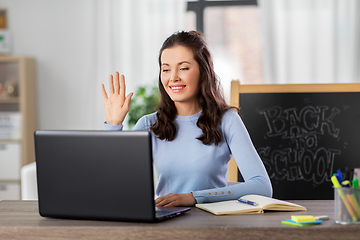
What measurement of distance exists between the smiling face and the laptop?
0.64 metres

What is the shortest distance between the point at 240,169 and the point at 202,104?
1.14ft

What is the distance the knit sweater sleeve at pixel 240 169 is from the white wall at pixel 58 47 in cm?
277

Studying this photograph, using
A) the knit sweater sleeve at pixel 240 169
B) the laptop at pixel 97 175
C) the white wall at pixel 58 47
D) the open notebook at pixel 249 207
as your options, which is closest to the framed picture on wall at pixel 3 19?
the white wall at pixel 58 47

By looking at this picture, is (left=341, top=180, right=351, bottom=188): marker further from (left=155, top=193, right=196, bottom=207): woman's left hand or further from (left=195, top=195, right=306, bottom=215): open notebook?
(left=155, top=193, right=196, bottom=207): woman's left hand

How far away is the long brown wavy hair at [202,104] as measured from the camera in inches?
66.3

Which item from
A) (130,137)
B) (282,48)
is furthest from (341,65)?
(130,137)

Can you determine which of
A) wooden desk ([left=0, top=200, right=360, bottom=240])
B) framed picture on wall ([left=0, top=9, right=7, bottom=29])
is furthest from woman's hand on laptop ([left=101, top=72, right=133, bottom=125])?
framed picture on wall ([left=0, top=9, right=7, bottom=29])

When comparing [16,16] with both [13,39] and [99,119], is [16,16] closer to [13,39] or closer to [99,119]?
[13,39]

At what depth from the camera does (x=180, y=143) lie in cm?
170

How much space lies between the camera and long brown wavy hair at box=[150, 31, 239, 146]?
1684 millimetres

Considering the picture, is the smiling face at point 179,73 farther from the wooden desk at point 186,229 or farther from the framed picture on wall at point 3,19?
the framed picture on wall at point 3,19

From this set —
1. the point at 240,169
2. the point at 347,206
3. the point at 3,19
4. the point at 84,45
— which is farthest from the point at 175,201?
the point at 3,19

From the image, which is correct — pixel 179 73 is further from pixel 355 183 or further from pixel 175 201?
pixel 355 183

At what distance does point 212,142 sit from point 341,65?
2.80 metres
